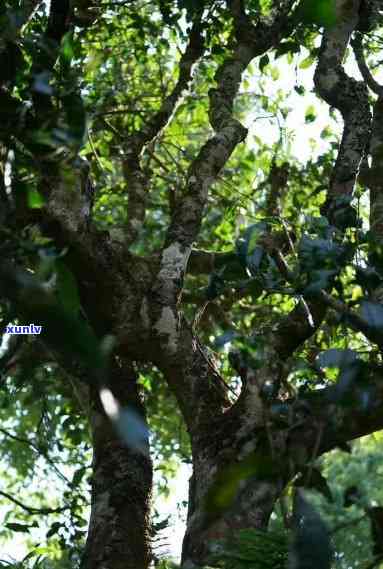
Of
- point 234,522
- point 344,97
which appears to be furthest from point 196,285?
point 234,522

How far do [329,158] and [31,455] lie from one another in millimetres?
2927

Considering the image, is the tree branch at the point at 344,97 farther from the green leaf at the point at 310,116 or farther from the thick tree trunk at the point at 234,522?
the green leaf at the point at 310,116

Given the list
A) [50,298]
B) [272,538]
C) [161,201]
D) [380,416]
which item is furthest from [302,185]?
[50,298]

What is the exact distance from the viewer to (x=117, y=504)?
10.6ft

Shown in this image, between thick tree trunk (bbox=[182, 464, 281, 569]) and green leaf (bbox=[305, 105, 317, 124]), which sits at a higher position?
green leaf (bbox=[305, 105, 317, 124])

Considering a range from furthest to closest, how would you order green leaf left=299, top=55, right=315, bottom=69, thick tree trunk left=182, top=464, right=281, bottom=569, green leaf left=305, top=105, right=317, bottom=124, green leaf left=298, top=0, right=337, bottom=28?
green leaf left=305, top=105, right=317, bottom=124 → green leaf left=299, top=55, right=315, bottom=69 → thick tree trunk left=182, top=464, right=281, bottom=569 → green leaf left=298, top=0, right=337, bottom=28

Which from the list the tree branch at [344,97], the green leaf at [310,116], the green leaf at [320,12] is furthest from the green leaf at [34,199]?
the green leaf at [310,116]

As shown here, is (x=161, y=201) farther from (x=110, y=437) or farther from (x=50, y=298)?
(x=50, y=298)

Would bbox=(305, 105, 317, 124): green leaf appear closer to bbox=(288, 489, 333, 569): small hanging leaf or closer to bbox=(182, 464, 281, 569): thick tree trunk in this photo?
bbox=(182, 464, 281, 569): thick tree trunk

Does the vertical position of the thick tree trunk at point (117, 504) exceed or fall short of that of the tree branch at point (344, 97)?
it falls short

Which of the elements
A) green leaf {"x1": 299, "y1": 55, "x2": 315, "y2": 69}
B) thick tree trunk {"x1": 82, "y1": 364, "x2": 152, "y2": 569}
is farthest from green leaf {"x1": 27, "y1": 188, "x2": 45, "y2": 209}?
green leaf {"x1": 299, "y1": 55, "x2": 315, "y2": 69}

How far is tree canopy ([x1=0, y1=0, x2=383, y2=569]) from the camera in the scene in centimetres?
162

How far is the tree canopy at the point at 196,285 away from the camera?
5.32 ft

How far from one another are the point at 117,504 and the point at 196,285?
3.16 m
